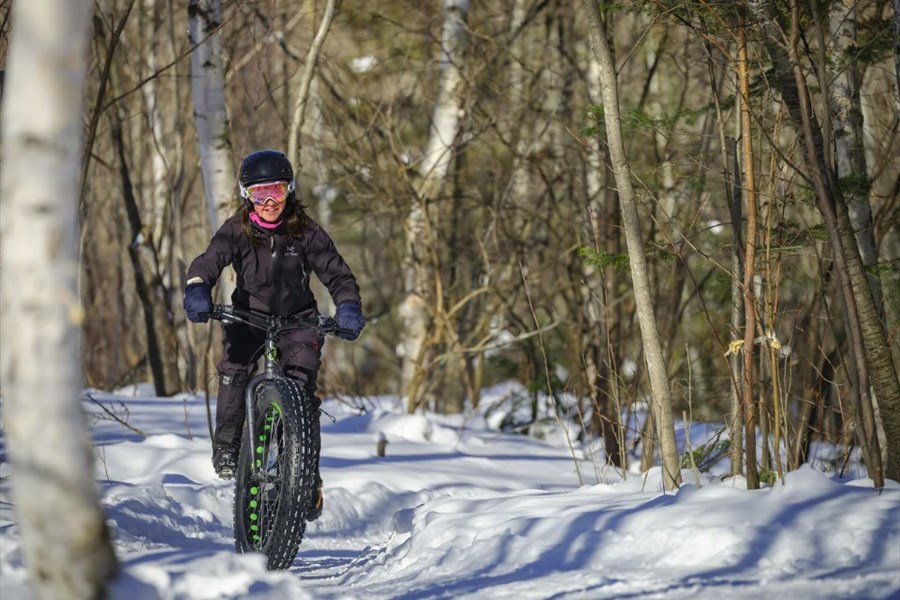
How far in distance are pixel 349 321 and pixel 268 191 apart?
2.90 ft

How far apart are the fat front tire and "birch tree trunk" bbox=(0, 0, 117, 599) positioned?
2.01 meters

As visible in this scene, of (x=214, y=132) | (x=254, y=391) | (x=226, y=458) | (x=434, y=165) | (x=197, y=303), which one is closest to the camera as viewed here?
(x=197, y=303)

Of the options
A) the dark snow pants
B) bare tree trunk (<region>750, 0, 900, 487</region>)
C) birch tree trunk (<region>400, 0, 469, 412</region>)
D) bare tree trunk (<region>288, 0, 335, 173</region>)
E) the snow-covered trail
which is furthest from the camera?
birch tree trunk (<region>400, 0, 469, 412</region>)

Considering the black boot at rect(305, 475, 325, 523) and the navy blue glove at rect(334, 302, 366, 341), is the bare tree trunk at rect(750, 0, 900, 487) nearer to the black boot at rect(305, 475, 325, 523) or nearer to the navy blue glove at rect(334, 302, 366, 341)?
the navy blue glove at rect(334, 302, 366, 341)

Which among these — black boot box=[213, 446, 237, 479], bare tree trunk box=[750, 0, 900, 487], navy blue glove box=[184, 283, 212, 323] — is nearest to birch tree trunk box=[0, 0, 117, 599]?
navy blue glove box=[184, 283, 212, 323]

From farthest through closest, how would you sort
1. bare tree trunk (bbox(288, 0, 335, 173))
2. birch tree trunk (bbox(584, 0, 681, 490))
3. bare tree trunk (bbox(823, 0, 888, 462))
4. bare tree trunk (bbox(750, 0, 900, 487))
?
1. bare tree trunk (bbox(288, 0, 335, 173))
2. bare tree trunk (bbox(823, 0, 888, 462))
3. birch tree trunk (bbox(584, 0, 681, 490))
4. bare tree trunk (bbox(750, 0, 900, 487))

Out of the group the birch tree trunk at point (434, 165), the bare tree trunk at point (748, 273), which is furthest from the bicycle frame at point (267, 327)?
the birch tree trunk at point (434, 165)

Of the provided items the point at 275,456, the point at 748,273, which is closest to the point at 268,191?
the point at 275,456

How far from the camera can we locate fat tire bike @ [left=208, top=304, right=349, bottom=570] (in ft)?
16.6

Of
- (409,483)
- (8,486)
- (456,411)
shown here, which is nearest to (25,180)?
(8,486)

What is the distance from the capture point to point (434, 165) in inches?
487

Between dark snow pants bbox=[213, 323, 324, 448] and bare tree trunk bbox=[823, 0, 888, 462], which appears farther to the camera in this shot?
bare tree trunk bbox=[823, 0, 888, 462]

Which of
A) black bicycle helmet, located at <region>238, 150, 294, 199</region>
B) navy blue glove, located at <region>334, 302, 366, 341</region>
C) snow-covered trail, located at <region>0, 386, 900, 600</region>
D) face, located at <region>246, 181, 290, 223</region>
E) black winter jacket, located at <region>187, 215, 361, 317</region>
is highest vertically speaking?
black bicycle helmet, located at <region>238, 150, 294, 199</region>

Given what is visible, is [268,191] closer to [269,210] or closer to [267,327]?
[269,210]
